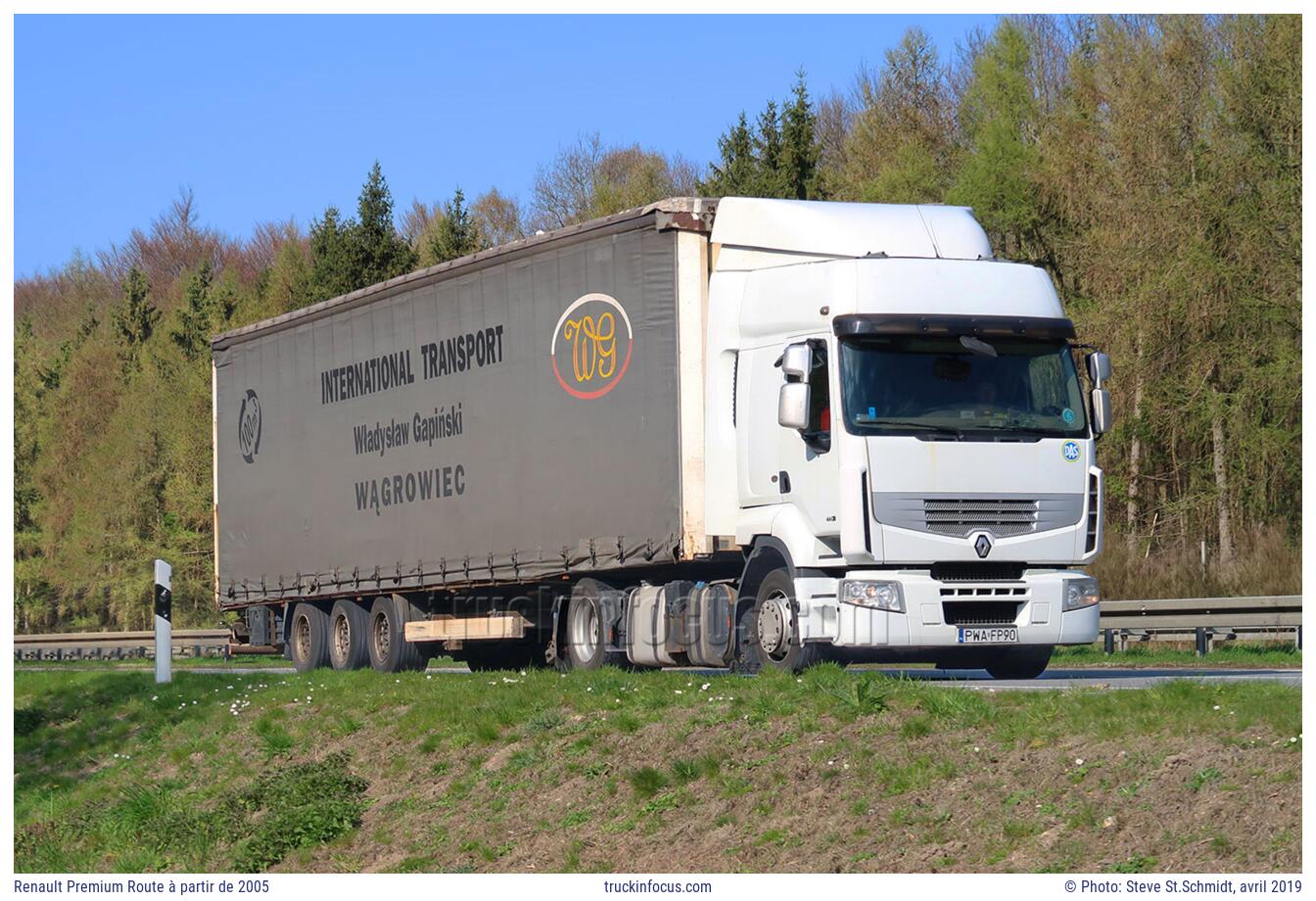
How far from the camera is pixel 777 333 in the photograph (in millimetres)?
16328

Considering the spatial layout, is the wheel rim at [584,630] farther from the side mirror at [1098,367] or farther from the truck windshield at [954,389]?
the side mirror at [1098,367]

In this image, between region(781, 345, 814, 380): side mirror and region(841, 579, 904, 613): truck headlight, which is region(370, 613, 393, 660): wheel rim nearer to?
region(781, 345, 814, 380): side mirror

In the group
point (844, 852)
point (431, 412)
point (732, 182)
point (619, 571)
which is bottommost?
point (844, 852)

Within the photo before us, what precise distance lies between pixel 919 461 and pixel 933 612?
4.01 ft

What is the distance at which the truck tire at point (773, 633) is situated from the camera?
1557 cm

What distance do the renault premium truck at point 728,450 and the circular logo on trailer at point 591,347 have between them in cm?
3

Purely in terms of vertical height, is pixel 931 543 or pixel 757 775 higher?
pixel 931 543

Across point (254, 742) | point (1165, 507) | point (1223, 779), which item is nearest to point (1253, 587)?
point (1165, 507)

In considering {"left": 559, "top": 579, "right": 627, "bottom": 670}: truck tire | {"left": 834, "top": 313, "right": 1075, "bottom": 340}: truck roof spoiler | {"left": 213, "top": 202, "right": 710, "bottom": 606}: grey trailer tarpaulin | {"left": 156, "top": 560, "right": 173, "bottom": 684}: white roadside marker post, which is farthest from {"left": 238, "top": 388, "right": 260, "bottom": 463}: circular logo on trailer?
{"left": 834, "top": 313, "right": 1075, "bottom": 340}: truck roof spoiler

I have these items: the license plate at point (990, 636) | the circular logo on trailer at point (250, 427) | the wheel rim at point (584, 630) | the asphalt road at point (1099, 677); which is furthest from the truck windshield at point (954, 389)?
the circular logo on trailer at point (250, 427)

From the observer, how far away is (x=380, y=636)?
22984 mm

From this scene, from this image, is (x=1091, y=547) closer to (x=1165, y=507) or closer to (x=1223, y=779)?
(x=1223, y=779)

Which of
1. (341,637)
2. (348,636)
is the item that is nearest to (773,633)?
(348,636)

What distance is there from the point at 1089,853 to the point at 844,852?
1306 mm
